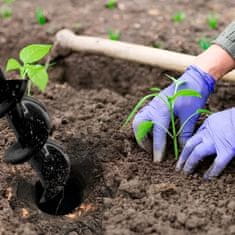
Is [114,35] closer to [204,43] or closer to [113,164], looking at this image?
[204,43]

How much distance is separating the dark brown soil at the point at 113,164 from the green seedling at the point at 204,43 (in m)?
0.06

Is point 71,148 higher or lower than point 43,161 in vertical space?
lower

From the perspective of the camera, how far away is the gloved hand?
2.07m

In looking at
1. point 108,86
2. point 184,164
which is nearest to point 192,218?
point 184,164

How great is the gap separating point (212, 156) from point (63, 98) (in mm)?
976

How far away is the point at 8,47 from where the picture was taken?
3.50m

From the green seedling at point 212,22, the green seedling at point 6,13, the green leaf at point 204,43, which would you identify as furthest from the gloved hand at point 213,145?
the green seedling at point 6,13

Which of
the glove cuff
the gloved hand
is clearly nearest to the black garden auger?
the gloved hand

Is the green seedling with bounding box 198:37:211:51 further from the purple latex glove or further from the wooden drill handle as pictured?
the purple latex glove

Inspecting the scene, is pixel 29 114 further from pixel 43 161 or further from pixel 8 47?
pixel 8 47

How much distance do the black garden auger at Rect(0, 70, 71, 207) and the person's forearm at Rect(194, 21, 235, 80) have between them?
0.85m

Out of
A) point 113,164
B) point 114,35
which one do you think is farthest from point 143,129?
point 114,35

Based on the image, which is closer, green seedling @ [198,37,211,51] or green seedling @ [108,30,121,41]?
green seedling @ [198,37,211,51]

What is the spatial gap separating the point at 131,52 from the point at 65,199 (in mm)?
969
